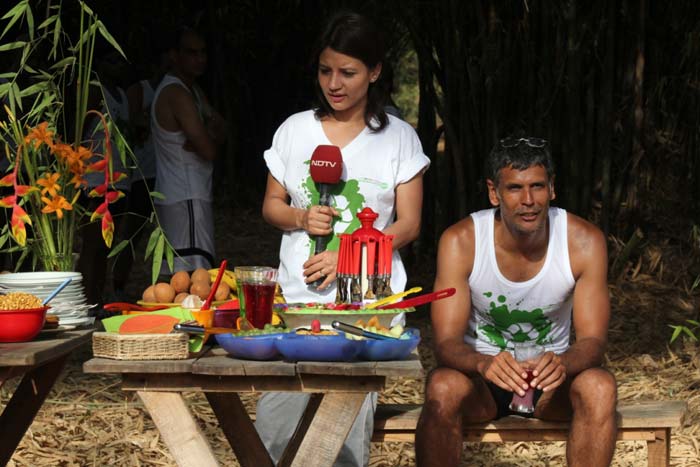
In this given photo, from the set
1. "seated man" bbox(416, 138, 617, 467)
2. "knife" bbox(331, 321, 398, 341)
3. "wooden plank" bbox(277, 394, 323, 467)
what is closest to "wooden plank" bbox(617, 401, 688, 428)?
"seated man" bbox(416, 138, 617, 467)

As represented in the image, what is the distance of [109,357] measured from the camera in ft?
8.46

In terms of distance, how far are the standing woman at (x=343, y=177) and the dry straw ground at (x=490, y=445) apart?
1.19 m

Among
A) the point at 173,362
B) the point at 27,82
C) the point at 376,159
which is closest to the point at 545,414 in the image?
the point at 376,159

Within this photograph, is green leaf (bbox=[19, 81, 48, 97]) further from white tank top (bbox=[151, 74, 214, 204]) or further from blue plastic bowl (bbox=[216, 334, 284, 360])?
white tank top (bbox=[151, 74, 214, 204])

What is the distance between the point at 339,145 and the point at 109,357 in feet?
3.34

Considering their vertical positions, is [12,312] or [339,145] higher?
[339,145]

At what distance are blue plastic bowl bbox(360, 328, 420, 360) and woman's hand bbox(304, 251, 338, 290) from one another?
60 centimetres

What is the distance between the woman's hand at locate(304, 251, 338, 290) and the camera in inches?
125

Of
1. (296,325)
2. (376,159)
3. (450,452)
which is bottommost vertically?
(450,452)

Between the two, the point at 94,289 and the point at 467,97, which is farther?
the point at 467,97

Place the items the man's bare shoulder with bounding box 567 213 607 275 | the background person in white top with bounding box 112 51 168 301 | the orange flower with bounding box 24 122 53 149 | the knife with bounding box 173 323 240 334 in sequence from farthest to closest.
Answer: the background person in white top with bounding box 112 51 168 301, the man's bare shoulder with bounding box 567 213 607 275, the orange flower with bounding box 24 122 53 149, the knife with bounding box 173 323 240 334

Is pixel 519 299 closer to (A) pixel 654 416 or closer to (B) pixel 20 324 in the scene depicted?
(A) pixel 654 416

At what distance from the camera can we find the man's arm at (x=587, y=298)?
3.31 meters

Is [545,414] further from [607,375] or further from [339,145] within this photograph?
[339,145]
